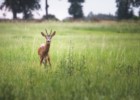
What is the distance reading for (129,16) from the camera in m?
64.6

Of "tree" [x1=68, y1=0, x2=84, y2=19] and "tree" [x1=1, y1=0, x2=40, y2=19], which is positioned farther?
"tree" [x1=68, y1=0, x2=84, y2=19]

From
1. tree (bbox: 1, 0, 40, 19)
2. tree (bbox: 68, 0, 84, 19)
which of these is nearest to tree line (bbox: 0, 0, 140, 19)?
tree (bbox: 1, 0, 40, 19)

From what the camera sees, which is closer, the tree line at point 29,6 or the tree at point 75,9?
the tree line at point 29,6

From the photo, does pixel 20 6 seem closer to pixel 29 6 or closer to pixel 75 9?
pixel 29 6

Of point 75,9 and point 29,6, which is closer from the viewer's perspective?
point 29,6

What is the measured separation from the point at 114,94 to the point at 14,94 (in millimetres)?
1879

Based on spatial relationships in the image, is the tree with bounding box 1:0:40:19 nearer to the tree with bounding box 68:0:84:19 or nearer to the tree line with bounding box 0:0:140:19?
the tree line with bounding box 0:0:140:19

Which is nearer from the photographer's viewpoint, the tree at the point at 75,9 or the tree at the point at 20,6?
the tree at the point at 20,6

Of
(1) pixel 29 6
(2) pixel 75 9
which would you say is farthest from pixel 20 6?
(2) pixel 75 9

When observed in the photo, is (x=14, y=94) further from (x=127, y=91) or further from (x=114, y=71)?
(x=114, y=71)

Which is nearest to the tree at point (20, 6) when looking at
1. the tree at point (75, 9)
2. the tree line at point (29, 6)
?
the tree line at point (29, 6)

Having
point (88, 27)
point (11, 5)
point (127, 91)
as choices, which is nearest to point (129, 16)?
point (11, 5)

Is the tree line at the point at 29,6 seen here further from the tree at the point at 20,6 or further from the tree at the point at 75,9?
the tree at the point at 75,9

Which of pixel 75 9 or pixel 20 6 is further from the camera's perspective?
pixel 75 9
